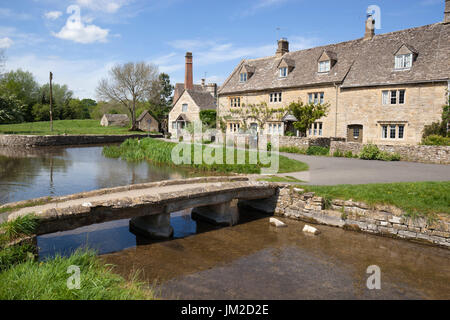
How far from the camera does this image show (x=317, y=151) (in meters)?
27.4

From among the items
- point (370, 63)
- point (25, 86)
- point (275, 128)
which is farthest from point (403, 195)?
point (25, 86)

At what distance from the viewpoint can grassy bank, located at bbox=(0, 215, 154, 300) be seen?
5.73 m

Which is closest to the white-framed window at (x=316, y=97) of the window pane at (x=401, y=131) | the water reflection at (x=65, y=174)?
the window pane at (x=401, y=131)

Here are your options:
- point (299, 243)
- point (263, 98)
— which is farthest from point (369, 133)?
point (299, 243)

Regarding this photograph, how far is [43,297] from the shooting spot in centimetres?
557

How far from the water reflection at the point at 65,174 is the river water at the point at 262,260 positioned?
6646mm

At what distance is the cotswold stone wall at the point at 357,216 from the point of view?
34.3ft

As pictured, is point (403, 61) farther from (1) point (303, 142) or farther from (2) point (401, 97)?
(1) point (303, 142)

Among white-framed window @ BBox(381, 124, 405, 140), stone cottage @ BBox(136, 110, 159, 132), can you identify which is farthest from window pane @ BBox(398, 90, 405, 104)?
stone cottage @ BBox(136, 110, 159, 132)

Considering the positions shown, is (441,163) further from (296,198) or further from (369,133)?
(296,198)

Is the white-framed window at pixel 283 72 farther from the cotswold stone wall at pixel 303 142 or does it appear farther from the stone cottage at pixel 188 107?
the stone cottage at pixel 188 107

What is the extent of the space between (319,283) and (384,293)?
1.43m

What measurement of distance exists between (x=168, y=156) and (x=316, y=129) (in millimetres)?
15174

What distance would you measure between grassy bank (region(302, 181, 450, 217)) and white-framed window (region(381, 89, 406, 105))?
17185 millimetres
